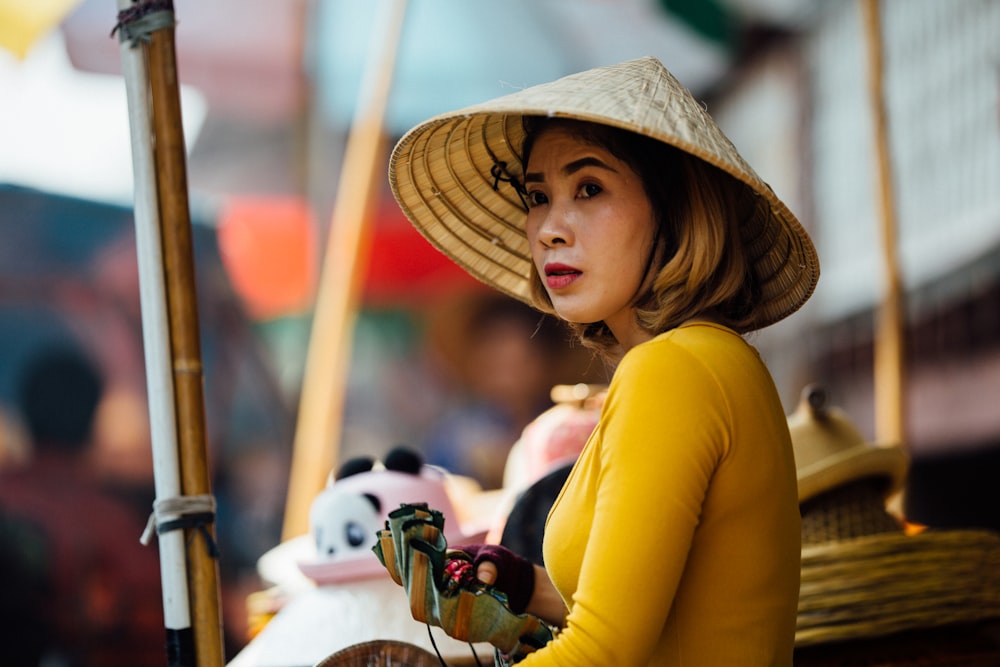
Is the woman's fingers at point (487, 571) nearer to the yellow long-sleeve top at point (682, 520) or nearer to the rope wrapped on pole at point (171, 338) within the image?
the yellow long-sleeve top at point (682, 520)

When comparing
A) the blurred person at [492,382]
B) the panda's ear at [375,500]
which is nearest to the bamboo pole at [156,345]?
the panda's ear at [375,500]

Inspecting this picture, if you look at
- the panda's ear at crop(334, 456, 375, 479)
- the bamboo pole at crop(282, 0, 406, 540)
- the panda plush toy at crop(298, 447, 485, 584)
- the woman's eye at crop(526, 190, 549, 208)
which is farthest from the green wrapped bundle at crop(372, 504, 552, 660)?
the bamboo pole at crop(282, 0, 406, 540)

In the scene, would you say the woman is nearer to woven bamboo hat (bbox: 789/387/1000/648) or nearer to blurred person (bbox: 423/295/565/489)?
woven bamboo hat (bbox: 789/387/1000/648)

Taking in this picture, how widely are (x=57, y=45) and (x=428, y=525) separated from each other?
13.1 ft

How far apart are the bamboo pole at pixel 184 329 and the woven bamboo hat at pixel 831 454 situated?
0.92 meters

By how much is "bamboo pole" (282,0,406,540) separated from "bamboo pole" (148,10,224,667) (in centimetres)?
173

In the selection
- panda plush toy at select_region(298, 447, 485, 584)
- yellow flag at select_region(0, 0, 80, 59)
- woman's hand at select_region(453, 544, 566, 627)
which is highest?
yellow flag at select_region(0, 0, 80, 59)

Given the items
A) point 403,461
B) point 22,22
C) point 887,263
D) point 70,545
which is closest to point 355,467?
point 403,461

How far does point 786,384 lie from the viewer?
16.1ft

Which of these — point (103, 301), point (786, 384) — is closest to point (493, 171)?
point (103, 301)

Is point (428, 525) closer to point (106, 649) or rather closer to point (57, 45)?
point (106, 649)

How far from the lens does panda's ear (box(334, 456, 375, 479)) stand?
153 centimetres

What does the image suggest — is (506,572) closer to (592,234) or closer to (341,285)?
(592,234)

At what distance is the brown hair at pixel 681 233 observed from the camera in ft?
3.21
